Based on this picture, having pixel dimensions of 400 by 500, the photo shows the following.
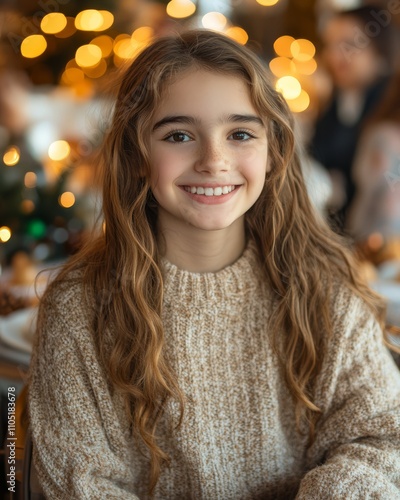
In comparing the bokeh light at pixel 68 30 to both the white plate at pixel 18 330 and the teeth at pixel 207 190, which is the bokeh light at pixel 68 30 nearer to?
the white plate at pixel 18 330

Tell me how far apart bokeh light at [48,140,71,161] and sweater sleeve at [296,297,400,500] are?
5.03ft

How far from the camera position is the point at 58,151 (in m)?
2.41

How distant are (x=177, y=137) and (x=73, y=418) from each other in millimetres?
453

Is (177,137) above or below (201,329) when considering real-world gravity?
above

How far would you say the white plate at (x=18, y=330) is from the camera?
156 cm

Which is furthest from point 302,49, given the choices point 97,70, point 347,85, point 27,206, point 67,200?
point 27,206

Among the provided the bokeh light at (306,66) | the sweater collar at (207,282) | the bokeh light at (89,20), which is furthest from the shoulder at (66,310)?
the bokeh light at (306,66)

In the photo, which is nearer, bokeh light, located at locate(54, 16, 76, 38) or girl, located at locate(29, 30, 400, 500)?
girl, located at locate(29, 30, 400, 500)

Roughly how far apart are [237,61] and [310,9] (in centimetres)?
280

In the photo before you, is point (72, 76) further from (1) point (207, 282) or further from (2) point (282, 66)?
(1) point (207, 282)

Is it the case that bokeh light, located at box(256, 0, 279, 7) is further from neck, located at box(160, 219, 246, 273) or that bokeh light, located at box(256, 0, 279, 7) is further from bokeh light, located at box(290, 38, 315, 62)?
neck, located at box(160, 219, 246, 273)

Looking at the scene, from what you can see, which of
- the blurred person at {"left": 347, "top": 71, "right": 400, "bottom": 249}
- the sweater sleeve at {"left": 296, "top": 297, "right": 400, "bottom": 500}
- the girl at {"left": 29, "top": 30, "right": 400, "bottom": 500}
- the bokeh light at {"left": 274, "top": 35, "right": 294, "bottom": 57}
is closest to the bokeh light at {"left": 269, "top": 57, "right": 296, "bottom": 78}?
the bokeh light at {"left": 274, "top": 35, "right": 294, "bottom": 57}

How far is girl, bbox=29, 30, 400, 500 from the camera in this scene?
1041 millimetres

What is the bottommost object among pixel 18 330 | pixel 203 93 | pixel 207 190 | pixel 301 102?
pixel 18 330
